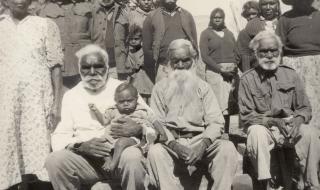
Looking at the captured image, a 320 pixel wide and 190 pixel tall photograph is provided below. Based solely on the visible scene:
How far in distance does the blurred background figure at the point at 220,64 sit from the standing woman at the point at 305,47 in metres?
0.90

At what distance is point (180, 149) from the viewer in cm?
551

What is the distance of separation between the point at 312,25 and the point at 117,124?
2969mm

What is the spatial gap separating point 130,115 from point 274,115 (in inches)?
59.6

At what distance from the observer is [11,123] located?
228 inches

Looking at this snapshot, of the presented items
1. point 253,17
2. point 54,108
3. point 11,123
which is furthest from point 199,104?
point 253,17

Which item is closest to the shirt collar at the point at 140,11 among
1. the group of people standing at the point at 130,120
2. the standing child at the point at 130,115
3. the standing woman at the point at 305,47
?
the standing woman at the point at 305,47

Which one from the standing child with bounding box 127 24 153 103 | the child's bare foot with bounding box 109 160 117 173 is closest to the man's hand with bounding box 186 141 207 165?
the child's bare foot with bounding box 109 160 117 173

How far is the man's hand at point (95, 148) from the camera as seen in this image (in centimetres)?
532

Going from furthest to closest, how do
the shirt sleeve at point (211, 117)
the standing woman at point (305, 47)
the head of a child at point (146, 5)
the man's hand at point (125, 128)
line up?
the head of a child at point (146, 5) → the standing woman at point (305, 47) → the shirt sleeve at point (211, 117) → the man's hand at point (125, 128)

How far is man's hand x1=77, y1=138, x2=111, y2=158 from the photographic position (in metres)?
5.32

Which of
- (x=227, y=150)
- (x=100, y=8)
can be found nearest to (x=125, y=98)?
(x=227, y=150)

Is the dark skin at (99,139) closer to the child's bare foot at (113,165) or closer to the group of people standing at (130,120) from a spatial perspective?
the group of people standing at (130,120)

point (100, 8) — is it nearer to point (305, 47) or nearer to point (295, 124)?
point (305, 47)

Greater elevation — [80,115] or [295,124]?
[80,115]
